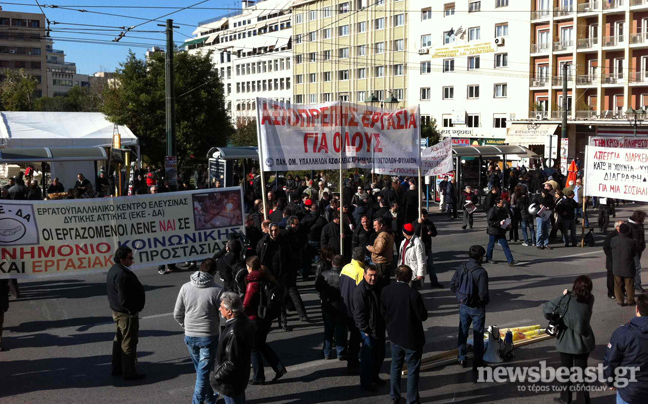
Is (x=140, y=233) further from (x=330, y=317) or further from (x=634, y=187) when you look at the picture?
(x=634, y=187)

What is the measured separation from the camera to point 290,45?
8231 centimetres

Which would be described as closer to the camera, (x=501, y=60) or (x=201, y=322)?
(x=201, y=322)

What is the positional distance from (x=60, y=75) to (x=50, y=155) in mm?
161632

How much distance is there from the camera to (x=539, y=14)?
53.6 metres


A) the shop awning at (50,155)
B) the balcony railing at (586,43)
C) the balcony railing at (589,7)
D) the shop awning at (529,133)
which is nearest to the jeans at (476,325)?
the shop awning at (50,155)

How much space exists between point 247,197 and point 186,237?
377 inches

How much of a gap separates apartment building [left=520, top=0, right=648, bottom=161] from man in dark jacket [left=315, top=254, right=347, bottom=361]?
150 ft

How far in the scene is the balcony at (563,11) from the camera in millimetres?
52188

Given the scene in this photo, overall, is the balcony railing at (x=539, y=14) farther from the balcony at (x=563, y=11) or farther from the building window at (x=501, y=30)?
the building window at (x=501, y=30)

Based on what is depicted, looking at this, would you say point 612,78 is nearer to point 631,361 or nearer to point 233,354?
point 631,361

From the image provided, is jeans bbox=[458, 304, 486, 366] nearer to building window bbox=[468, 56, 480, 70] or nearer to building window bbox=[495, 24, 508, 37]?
building window bbox=[495, 24, 508, 37]

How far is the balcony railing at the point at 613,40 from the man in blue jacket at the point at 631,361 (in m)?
50.3

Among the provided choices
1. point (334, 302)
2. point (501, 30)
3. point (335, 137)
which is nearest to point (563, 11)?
point (501, 30)

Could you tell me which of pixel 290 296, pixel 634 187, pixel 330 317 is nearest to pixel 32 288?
pixel 290 296
